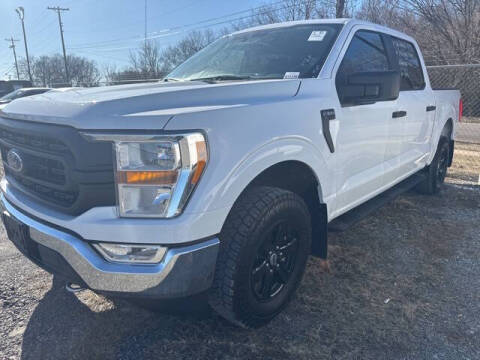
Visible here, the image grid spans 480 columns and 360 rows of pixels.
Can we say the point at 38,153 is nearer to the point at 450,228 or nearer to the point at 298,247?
the point at 298,247

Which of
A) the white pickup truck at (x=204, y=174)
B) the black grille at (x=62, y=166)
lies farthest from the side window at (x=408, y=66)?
the black grille at (x=62, y=166)

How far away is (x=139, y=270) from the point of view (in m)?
1.79

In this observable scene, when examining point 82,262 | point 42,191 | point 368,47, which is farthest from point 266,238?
point 368,47

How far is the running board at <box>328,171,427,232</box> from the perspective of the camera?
9.86 ft

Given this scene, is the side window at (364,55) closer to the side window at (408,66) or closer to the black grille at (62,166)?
the side window at (408,66)

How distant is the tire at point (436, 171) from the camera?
17.0 ft

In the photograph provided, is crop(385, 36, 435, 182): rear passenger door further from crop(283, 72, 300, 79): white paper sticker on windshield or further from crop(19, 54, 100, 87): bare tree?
crop(19, 54, 100, 87): bare tree

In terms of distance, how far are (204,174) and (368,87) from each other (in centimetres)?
141

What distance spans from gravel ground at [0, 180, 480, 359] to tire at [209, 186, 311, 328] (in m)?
0.17

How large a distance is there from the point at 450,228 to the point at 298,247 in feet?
8.31

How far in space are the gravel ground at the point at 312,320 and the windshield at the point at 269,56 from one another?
1.59 meters

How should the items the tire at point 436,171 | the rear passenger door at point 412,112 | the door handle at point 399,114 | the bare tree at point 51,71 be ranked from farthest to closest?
1. the bare tree at point 51,71
2. the tire at point 436,171
3. the rear passenger door at point 412,112
4. the door handle at point 399,114

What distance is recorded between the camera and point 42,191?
2.12 metres

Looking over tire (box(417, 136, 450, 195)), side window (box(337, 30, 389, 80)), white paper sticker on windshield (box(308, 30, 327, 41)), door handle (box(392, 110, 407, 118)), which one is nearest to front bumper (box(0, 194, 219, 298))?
side window (box(337, 30, 389, 80))
